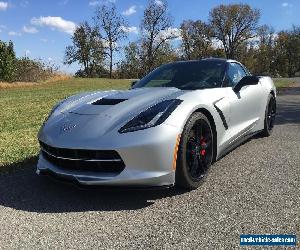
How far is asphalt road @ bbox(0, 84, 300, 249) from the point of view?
2.88 m

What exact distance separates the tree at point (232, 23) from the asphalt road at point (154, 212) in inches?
2678

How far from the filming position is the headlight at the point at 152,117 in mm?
3518

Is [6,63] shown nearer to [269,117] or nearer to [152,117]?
[269,117]

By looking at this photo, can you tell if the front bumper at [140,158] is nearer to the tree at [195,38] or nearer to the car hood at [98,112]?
the car hood at [98,112]

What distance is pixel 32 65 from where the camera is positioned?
3481 centimetres

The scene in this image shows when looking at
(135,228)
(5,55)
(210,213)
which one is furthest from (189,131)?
(5,55)

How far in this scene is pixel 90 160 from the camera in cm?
345

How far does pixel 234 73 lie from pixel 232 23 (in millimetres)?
68141

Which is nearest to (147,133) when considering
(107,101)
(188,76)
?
(107,101)

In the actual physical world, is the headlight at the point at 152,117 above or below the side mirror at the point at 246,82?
below

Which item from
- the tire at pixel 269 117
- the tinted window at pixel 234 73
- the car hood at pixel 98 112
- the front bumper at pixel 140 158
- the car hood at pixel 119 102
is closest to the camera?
the front bumper at pixel 140 158

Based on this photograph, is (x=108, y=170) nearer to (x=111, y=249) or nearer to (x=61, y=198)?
(x=61, y=198)

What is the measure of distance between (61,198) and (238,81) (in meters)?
2.70

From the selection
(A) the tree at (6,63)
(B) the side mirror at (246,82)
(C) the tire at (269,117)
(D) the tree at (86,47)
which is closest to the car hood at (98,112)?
(B) the side mirror at (246,82)
